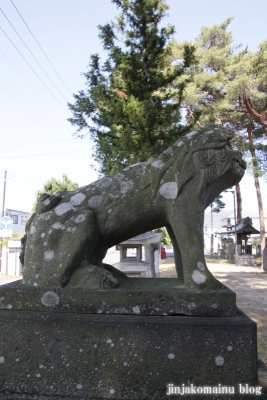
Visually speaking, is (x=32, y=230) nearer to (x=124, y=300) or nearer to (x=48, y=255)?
(x=48, y=255)

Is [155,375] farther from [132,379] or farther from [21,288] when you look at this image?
[21,288]

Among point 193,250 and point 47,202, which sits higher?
point 47,202

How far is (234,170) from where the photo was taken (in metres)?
2.17

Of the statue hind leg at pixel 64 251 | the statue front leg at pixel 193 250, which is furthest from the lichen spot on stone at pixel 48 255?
the statue front leg at pixel 193 250

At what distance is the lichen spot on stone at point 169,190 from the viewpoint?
2094mm

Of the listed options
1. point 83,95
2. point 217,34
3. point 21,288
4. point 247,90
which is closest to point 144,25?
point 83,95

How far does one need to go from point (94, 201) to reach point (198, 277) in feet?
2.73

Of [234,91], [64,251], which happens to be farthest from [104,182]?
[234,91]

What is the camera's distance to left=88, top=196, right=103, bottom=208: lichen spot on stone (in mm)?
2207

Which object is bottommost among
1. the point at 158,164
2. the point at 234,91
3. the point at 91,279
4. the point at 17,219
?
the point at 91,279

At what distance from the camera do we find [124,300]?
1.88 m

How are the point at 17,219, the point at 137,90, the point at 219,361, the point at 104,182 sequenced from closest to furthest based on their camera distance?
1. the point at 219,361
2. the point at 104,182
3. the point at 137,90
4. the point at 17,219

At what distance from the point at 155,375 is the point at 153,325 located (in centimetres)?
25

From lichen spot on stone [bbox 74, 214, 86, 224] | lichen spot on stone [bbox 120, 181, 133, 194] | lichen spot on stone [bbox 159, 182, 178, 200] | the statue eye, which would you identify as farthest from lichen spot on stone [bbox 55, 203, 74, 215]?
the statue eye
